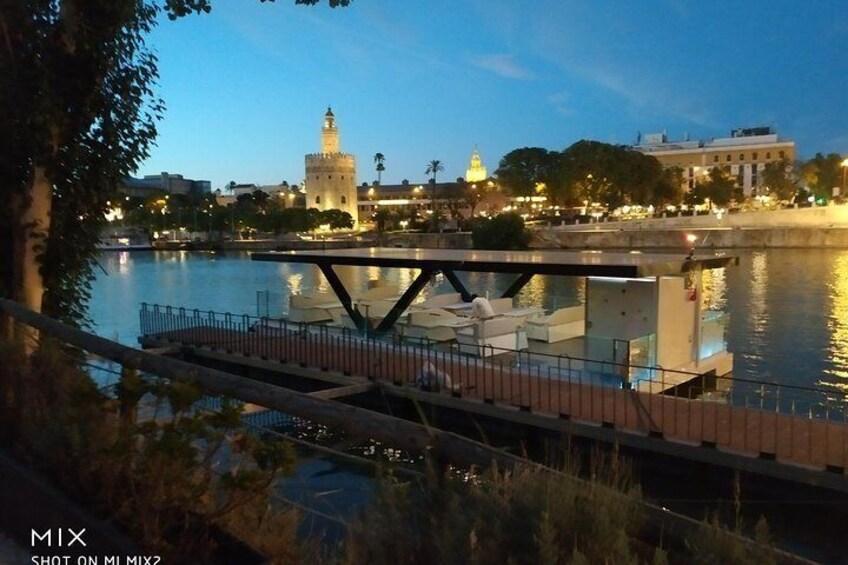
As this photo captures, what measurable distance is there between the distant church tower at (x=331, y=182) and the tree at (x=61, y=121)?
140m

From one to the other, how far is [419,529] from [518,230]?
85963 mm

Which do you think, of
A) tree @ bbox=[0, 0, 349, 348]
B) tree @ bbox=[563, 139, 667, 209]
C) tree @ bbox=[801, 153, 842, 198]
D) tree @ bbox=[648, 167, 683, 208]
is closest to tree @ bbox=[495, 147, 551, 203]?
tree @ bbox=[563, 139, 667, 209]

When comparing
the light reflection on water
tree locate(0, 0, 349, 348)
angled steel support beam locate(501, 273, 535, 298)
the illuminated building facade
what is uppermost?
the illuminated building facade

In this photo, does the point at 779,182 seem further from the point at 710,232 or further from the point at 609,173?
the point at 710,232

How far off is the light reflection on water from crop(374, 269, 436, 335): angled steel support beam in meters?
4.34

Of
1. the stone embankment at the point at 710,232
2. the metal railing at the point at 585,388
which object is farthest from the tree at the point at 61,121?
the stone embankment at the point at 710,232

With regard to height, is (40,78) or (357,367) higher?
(40,78)

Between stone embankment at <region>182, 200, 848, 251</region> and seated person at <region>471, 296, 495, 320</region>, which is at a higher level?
stone embankment at <region>182, 200, 848, 251</region>

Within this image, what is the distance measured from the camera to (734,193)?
125 metres

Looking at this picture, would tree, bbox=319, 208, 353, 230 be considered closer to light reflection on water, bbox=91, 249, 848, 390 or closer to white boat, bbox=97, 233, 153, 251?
white boat, bbox=97, 233, 153, 251

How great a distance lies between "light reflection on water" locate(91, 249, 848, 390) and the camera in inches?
993

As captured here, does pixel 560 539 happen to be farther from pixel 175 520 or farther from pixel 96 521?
pixel 96 521

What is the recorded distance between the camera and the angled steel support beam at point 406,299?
57.8 feet

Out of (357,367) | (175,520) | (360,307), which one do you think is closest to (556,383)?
(357,367)
